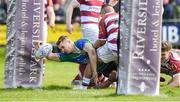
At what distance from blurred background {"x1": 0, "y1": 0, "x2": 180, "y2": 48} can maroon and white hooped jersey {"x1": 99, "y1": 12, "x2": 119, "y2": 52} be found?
374 inches

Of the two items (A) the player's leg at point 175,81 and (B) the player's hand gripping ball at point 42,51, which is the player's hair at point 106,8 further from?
(A) the player's leg at point 175,81

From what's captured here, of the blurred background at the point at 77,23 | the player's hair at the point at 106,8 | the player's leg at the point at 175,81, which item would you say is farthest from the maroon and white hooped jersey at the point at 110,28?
the blurred background at the point at 77,23

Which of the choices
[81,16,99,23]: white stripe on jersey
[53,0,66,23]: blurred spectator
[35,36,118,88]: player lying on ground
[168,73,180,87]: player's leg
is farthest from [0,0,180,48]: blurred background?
[35,36,118,88]: player lying on ground

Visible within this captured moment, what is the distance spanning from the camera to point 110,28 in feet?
41.3

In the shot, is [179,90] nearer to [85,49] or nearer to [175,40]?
[85,49]

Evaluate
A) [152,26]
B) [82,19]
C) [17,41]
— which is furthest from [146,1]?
[82,19]

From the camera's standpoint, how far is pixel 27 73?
12.4 metres

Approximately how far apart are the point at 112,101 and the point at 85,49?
6.76 feet

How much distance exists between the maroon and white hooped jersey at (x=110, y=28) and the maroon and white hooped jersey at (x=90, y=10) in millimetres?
1013

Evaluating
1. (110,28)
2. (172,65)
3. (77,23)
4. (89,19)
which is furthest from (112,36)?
(77,23)

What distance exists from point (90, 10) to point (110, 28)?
1.36 meters

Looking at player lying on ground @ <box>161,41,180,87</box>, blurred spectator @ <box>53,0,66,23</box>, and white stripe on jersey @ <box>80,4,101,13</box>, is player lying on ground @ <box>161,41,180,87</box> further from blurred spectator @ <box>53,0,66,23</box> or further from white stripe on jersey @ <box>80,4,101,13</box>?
blurred spectator @ <box>53,0,66,23</box>

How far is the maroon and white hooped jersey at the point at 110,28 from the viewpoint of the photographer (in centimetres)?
1248

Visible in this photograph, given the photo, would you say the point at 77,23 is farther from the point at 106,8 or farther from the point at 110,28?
the point at 110,28
